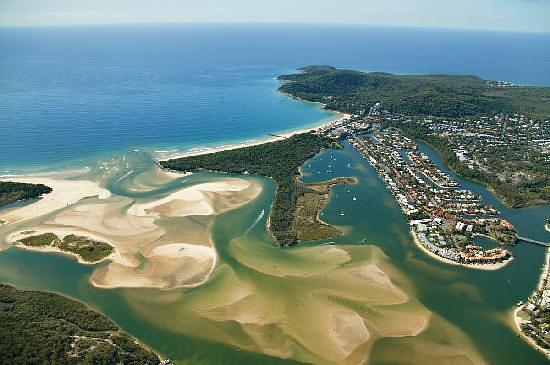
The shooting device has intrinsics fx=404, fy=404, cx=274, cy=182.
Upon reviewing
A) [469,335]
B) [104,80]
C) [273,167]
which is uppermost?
[104,80]

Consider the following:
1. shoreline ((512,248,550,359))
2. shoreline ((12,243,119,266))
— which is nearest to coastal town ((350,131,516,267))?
shoreline ((512,248,550,359))

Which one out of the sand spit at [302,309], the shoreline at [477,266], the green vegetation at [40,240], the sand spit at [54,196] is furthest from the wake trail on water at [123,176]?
the shoreline at [477,266]

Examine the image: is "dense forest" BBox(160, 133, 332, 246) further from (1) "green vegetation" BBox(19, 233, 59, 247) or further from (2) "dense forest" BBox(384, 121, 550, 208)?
(1) "green vegetation" BBox(19, 233, 59, 247)

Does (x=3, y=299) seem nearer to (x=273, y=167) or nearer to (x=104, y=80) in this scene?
(x=273, y=167)

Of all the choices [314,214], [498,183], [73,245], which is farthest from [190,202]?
[498,183]

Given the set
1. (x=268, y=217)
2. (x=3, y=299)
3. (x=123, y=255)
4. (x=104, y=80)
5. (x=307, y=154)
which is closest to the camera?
(x=3, y=299)

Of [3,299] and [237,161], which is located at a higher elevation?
[237,161]

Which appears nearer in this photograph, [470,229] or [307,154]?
[470,229]

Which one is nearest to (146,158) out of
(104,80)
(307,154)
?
(307,154)

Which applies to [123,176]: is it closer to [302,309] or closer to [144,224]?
[144,224]
